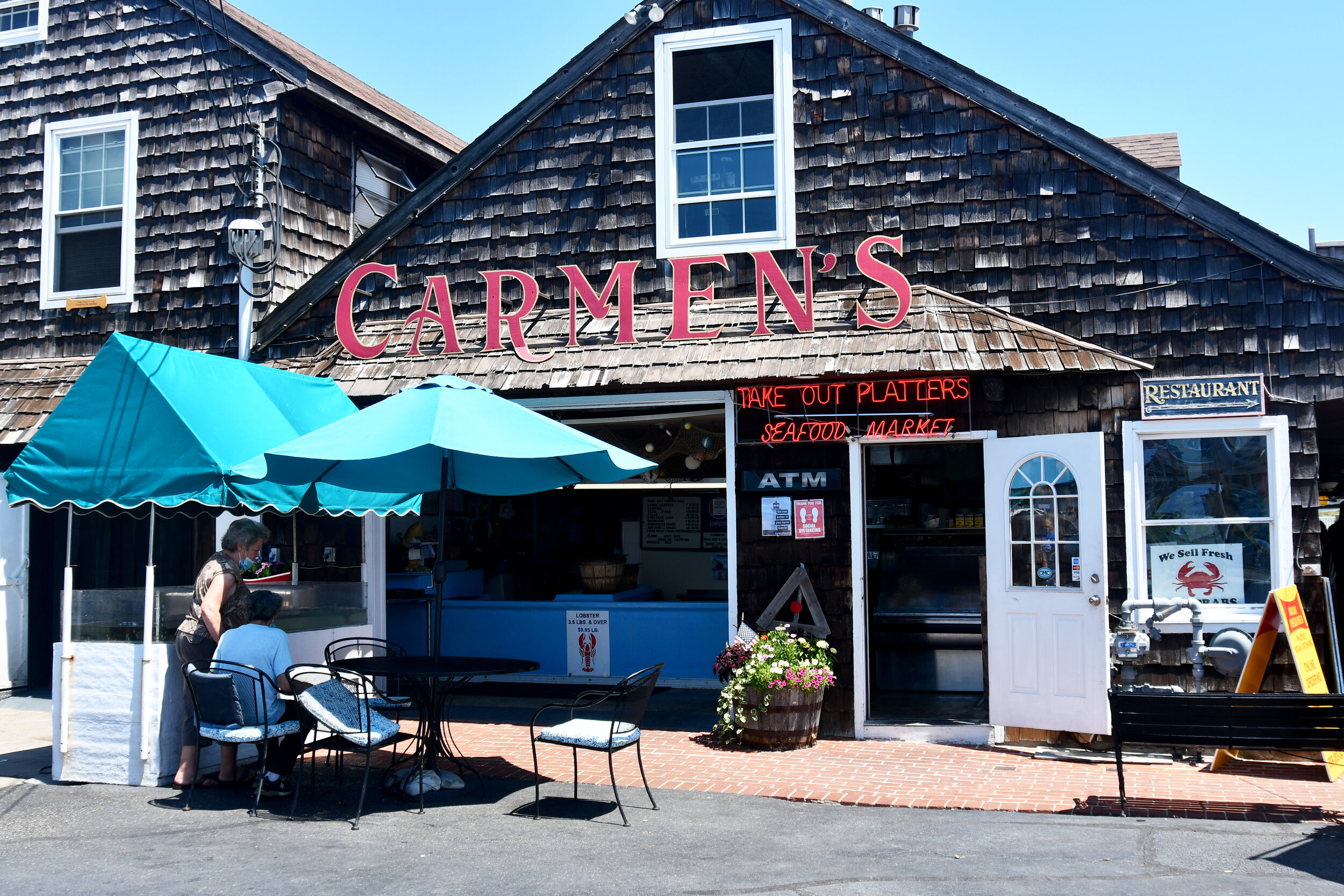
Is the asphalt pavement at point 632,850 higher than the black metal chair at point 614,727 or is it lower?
lower

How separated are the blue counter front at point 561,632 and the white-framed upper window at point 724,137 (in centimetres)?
333

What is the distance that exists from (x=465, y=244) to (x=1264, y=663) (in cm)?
693

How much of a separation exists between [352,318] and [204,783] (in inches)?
169

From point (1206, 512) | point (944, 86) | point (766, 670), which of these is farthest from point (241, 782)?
point (944, 86)

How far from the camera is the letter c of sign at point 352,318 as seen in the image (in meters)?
9.54

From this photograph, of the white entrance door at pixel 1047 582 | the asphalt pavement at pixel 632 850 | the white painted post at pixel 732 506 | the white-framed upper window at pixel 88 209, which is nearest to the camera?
the asphalt pavement at pixel 632 850

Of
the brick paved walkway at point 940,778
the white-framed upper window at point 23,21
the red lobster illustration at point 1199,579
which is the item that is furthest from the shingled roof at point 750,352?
the white-framed upper window at point 23,21

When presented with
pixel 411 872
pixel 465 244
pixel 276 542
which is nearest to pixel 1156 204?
pixel 465 244

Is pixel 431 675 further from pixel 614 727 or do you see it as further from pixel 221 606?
pixel 221 606

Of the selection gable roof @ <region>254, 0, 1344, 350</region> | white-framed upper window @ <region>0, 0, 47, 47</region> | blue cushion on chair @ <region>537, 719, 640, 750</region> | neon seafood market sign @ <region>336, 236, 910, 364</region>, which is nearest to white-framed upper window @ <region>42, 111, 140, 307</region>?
white-framed upper window @ <region>0, 0, 47, 47</region>

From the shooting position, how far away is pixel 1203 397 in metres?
7.84

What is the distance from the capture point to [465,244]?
9.81 meters

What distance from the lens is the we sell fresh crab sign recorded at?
7.90m

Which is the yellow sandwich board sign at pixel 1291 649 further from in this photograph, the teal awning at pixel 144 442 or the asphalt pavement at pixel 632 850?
the teal awning at pixel 144 442
